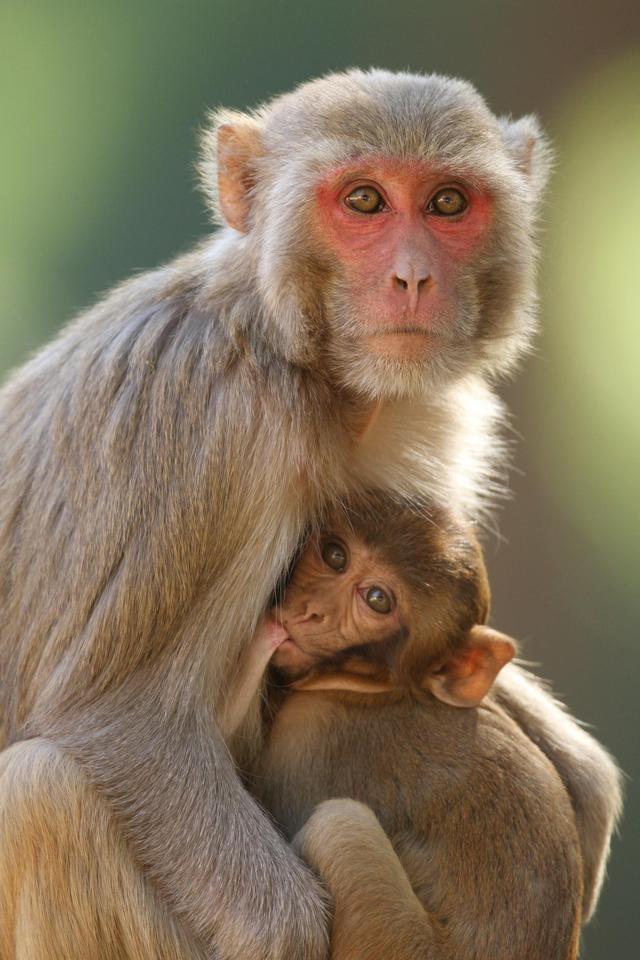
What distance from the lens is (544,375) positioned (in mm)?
9117

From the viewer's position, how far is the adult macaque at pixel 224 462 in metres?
4.76

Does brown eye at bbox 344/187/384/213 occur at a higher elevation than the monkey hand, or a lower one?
higher

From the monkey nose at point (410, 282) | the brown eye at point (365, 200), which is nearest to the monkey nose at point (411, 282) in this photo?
the monkey nose at point (410, 282)

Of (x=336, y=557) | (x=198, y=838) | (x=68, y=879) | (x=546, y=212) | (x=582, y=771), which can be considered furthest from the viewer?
(x=546, y=212)

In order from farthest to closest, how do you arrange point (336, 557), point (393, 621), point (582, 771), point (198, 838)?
point (582, 771) < point (336, 557) < point (393, 621) < point (198, 838)

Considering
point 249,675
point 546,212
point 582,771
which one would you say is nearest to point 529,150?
point 249,675

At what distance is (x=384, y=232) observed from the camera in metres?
5.00

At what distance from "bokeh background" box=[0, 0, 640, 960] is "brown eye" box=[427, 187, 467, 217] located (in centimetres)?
345

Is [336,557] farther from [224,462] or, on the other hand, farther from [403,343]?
[403,343]

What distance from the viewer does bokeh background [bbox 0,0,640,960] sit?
339 inches

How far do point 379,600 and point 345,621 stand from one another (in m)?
0.15

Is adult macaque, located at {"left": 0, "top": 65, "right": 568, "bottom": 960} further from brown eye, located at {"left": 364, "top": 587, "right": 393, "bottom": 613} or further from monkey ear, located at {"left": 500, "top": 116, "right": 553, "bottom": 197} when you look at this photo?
brown eye, located at {"left": 364, "top": 587, "right": 393, "bottom": 613}

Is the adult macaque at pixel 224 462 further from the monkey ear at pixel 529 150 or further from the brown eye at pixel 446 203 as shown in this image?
the monkey ear at pixel 529 150

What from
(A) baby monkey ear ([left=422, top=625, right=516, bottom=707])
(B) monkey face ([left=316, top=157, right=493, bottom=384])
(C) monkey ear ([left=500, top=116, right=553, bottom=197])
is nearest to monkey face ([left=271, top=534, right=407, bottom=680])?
(A) baby monkey ear ([left=422, top=625, right=516, bottom=707])
